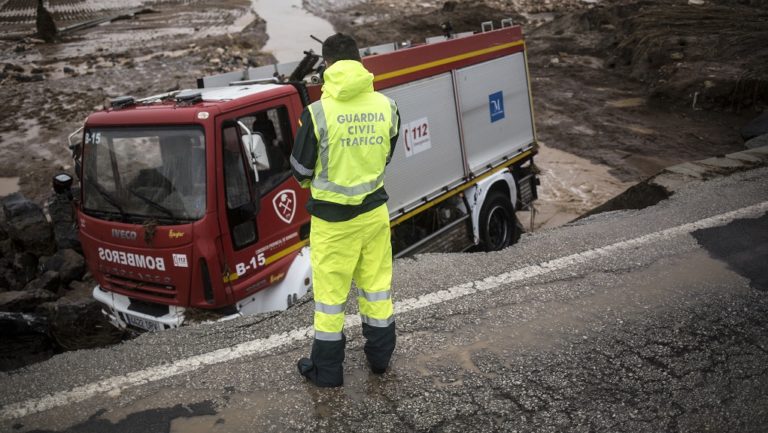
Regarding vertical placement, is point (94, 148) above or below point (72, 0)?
below

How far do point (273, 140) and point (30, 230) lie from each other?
412 centimetres

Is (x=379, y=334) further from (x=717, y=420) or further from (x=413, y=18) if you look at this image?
(x=413, y=18)

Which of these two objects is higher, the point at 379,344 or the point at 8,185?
the point at 8,185

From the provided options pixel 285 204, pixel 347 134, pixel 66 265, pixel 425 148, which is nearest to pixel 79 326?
pixel 285 204

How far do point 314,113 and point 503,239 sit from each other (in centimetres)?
484

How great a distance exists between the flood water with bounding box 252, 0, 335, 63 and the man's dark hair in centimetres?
1731

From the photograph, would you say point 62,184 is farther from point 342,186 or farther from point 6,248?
point 6,248

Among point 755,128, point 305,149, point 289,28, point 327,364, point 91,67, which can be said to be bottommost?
point 755,128

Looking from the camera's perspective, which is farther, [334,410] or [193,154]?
[193,154]

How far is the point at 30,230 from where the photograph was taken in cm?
730

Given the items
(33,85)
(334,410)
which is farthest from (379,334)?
(33,85)

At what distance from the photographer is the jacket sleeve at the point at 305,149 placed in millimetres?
3104

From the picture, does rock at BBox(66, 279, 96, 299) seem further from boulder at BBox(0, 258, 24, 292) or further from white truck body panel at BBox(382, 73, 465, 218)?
white truck body panel at BBox(382, 73, 465, 218)

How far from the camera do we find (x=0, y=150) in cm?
1205
